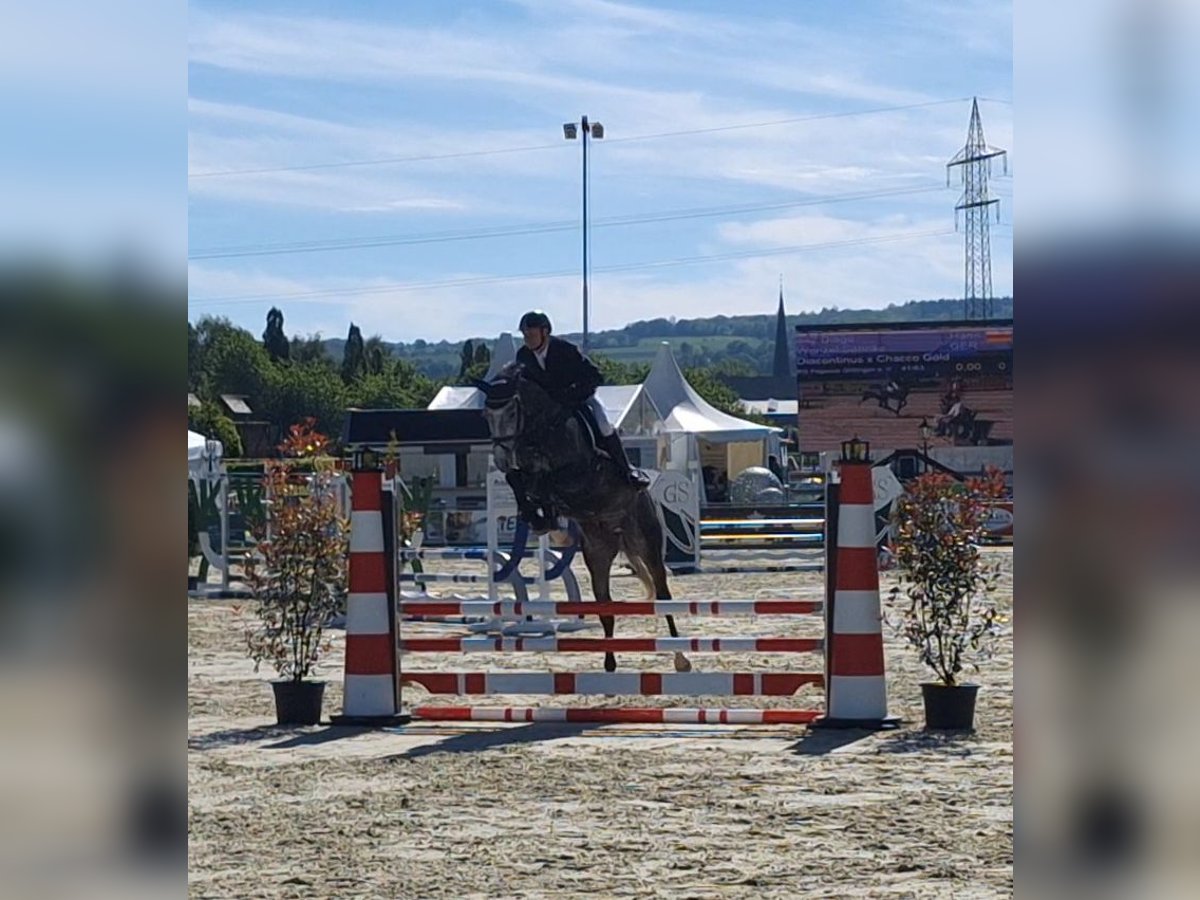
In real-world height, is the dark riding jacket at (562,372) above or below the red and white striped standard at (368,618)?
above

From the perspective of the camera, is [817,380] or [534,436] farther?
[817,380]

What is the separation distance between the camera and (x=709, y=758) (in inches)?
271

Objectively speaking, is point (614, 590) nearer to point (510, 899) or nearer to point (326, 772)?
point (326, 772)

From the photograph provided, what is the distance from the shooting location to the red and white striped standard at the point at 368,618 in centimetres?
798

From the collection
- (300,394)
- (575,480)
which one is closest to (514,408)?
(575,480)

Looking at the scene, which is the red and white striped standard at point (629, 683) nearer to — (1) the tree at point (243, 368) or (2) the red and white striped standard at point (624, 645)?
(2) the red and white striped standard at point (624, 645)

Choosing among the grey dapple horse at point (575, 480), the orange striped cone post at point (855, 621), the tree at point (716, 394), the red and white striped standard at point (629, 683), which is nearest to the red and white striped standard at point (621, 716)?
the red and white striped standard at point (629, 683)

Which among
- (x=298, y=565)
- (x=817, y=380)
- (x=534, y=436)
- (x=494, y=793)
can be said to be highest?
(x=817, y=380)

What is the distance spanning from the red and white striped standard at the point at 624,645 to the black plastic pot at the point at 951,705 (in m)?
0.75

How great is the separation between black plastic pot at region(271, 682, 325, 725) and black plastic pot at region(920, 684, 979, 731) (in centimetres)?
287

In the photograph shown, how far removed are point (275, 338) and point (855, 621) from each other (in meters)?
71.6
